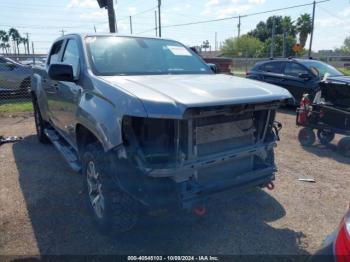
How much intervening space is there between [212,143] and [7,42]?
79.8 meters

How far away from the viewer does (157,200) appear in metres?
2.83

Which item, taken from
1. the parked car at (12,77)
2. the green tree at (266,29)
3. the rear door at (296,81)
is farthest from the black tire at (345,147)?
the green tree at (266,29)

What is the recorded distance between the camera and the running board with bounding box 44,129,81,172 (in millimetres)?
3981

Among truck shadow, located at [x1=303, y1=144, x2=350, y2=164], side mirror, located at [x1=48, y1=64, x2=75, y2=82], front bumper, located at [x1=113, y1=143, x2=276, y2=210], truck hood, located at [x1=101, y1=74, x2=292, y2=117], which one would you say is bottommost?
truck shadow, located at [x1=303, y1=144, x2=350, y2=164]

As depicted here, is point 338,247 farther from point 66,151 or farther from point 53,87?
point 53,87

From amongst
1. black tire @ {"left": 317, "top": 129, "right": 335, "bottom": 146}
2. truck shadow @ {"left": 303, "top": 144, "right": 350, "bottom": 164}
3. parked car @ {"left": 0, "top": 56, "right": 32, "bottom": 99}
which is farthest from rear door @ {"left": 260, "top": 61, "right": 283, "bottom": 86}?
parked car @ {"left": 0, "top": 56, "right": 32, "bottom": 99}

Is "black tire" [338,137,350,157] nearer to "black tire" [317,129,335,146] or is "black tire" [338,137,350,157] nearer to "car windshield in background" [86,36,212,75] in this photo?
"black tire" [317,129,335,146]

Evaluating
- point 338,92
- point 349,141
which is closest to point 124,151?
point 349,141

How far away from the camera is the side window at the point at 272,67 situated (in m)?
11.2

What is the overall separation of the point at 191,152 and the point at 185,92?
0.50 meters

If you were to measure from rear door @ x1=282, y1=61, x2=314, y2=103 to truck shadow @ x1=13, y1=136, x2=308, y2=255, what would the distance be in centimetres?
661

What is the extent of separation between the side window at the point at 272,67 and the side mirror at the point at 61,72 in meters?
8.79

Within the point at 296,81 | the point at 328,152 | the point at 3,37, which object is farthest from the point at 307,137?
the point at 3,37

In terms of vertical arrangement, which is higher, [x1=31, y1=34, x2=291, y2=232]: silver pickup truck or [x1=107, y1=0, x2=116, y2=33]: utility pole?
[x1=107, y1=0, x2=116, y2=33]: utility pole
